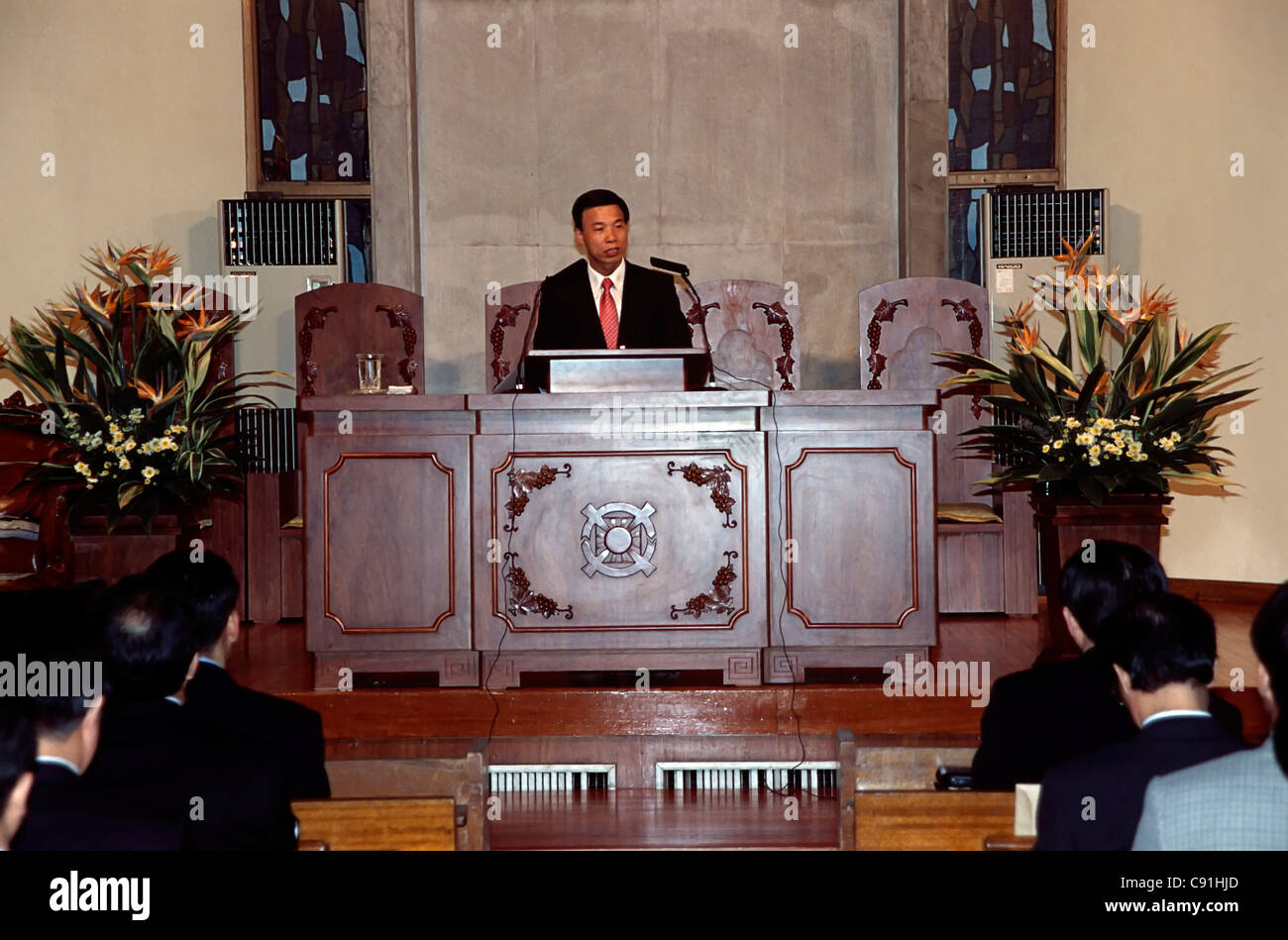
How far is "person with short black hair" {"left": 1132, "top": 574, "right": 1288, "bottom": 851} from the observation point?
1.56m

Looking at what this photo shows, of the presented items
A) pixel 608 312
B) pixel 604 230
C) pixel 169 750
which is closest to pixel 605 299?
pixel 608 312

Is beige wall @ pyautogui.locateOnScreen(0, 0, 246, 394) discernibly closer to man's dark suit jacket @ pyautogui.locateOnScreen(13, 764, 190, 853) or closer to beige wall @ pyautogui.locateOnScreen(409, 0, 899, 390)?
beige wall @ pyautogui.locateOnScreen(409, 0, 899, 390)

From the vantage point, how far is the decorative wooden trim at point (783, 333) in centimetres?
620

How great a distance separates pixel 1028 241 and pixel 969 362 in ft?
6.43

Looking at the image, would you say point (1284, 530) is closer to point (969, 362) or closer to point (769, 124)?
point (969, 362)

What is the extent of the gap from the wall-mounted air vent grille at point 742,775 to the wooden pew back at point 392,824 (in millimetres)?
2034

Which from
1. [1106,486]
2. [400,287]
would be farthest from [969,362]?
[400,287]

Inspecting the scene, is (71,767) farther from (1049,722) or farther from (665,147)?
(665,147)

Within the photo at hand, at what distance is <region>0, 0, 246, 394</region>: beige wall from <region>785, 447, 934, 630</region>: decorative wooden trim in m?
3.94

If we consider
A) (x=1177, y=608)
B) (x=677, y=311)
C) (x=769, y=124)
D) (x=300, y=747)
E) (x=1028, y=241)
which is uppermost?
(x=769, y=124)

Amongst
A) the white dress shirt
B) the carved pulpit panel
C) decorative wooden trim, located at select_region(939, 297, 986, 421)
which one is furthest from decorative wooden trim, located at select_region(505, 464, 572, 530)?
decorative wooden trim, located at select_region(939, 297, 986, 421)

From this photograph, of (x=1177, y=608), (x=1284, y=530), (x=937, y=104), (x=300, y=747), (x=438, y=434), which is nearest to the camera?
(x=1177, y=608)

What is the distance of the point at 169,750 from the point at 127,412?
3.18m

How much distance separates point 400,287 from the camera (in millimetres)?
6590
